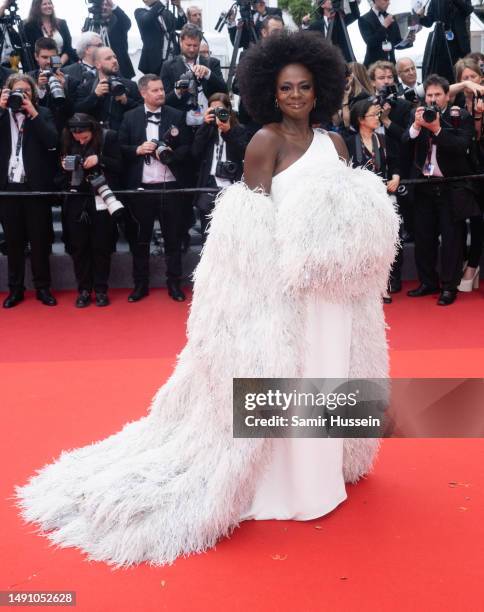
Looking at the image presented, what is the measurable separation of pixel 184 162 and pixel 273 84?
10.8 feet

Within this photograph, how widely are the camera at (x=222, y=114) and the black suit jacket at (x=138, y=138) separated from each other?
43 cm

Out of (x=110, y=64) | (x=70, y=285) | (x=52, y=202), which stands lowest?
(x=70, y=285)

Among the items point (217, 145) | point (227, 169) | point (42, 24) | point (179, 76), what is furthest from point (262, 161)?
point (42, 24)

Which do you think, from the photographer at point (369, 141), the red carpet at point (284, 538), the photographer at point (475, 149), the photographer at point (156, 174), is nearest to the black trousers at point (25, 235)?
the photographer at point (156, 174)

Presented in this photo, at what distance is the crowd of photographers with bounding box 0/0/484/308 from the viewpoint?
5.38 metres

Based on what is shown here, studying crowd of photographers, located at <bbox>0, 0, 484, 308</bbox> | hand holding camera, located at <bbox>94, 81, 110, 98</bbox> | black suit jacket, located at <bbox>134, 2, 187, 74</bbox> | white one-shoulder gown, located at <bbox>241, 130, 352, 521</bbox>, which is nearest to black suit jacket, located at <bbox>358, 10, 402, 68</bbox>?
crowd of photographers, located at <bbox>0, 0, 484, 308</bbox>

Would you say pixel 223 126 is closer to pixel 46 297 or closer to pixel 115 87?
pixel 115 87

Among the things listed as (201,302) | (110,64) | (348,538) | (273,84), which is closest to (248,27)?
(110,64)

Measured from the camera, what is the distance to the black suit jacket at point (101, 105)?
5582mm

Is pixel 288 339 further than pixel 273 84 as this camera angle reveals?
No

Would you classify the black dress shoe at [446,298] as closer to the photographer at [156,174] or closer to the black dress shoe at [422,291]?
the black dress shoe at [422,291]

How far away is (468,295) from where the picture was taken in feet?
18.7

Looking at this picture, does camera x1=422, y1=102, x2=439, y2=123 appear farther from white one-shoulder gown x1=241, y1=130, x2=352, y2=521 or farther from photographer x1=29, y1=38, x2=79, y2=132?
white one-shoulder gown x1=241, y1=130, x2=352, y2=521

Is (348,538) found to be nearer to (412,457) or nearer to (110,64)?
(412,457)
